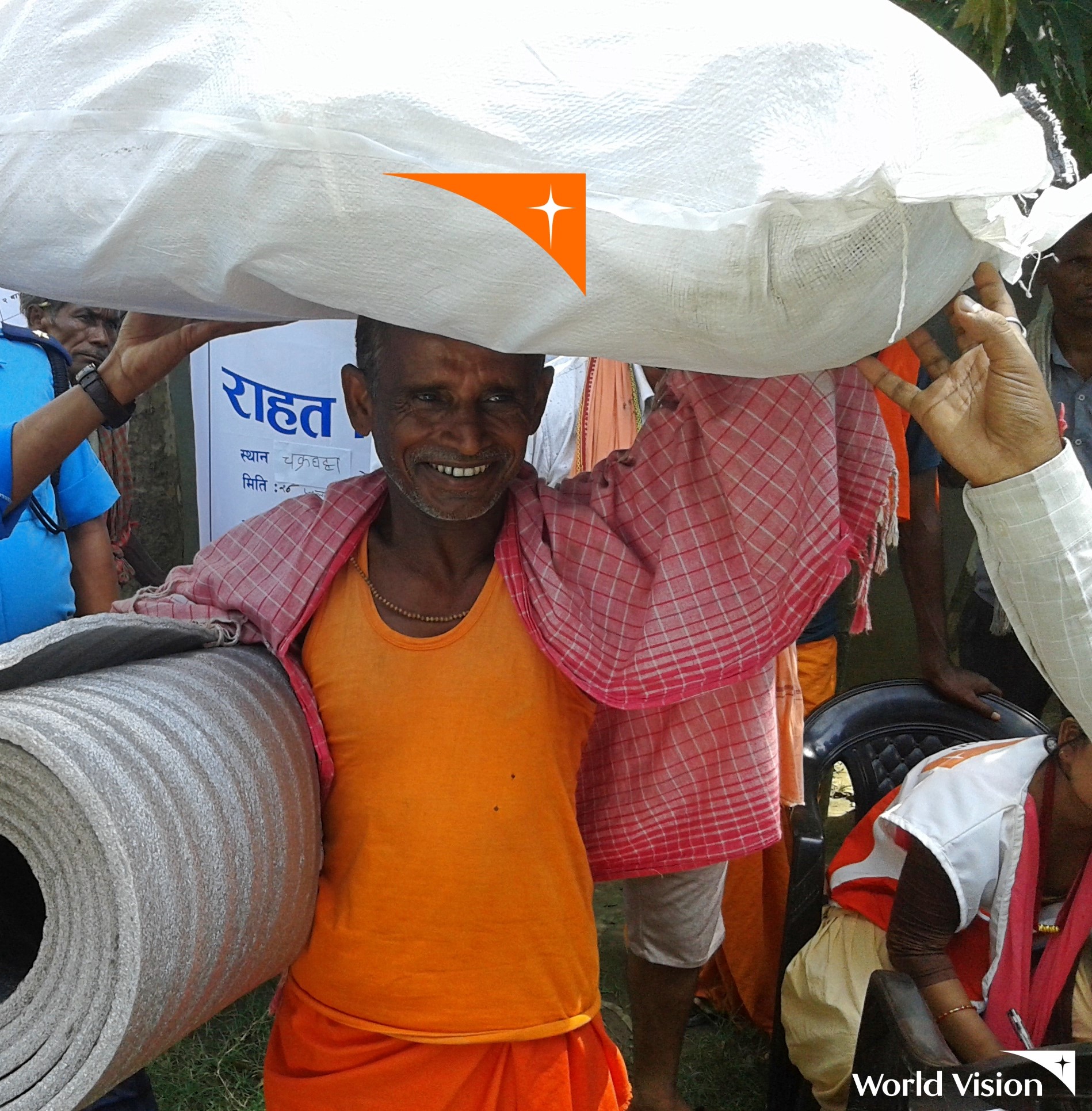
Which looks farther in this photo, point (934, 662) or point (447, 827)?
point (934, 662)

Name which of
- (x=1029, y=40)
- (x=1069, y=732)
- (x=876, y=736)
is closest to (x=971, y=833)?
(x=1069, y=732)

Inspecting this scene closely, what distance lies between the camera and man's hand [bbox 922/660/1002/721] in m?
2.85

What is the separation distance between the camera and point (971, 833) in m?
2.16

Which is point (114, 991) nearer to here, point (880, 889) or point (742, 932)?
point (880, 889)

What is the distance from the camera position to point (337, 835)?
70.1 inches

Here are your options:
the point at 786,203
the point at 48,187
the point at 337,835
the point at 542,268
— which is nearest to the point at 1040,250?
the point at 786,203

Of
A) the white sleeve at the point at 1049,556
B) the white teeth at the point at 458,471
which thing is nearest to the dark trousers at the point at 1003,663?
the white sleeve at the point at 1049,556

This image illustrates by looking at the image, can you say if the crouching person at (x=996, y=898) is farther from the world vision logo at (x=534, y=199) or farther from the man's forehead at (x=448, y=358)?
the world vision logo at (x=534, y=199)

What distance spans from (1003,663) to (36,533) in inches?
106

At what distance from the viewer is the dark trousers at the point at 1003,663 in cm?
366

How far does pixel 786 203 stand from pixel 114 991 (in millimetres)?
1012

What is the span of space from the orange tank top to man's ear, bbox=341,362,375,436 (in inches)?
10.2

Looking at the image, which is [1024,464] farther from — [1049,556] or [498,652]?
[498,652]

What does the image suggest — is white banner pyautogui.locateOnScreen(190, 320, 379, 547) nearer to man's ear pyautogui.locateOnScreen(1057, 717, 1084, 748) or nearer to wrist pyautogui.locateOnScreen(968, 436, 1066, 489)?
man's ear pyautogui.locateOnScreen(1057, 717, 1084, 748)
